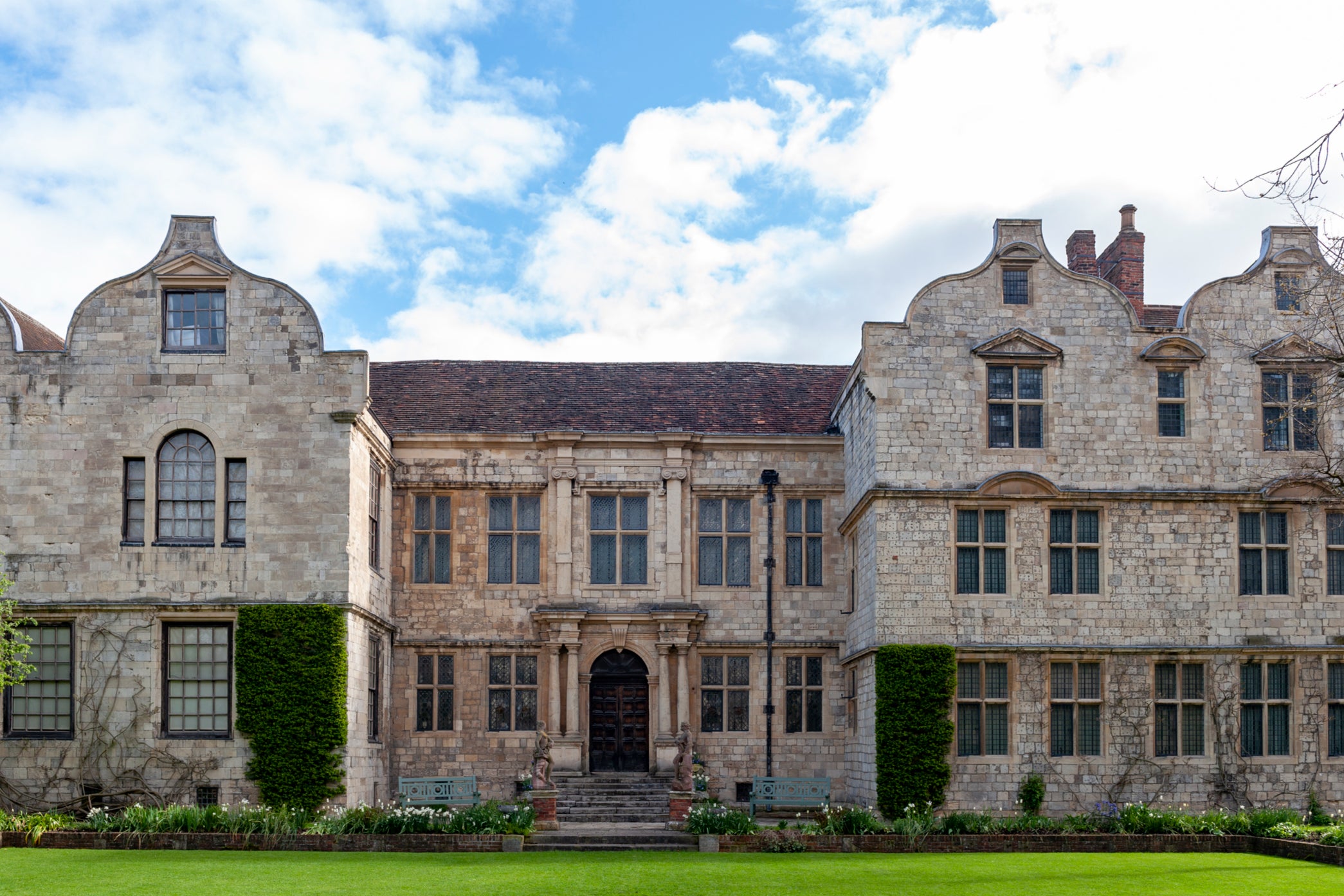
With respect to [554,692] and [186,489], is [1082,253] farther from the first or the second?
[186,489]

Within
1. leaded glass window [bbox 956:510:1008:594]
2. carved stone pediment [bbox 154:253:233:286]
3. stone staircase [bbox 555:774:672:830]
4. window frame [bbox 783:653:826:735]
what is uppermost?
carved stone pediment [bbox 154:253:233:286]

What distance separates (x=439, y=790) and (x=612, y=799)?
156 inches

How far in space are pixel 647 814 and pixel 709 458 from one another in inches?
301

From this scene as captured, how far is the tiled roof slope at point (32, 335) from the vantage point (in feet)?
82.9

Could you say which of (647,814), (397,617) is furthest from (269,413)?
(647,814)

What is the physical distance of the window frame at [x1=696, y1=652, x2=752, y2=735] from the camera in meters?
29.0

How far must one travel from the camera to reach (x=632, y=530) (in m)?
29.4

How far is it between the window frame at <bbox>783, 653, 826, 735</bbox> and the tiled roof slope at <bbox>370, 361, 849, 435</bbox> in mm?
4782

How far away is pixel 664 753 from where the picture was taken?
1117 inches

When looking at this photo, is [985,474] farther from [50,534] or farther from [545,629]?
[50,534]

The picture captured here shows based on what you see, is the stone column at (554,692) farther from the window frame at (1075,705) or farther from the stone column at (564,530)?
the window frame at (1075,705)

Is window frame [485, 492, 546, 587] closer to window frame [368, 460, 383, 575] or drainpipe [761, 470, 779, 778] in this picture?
window frame [368, 460, 383, 575]

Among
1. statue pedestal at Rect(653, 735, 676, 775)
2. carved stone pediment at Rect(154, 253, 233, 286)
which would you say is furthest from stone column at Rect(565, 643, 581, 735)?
carved stone pediment at Rect(154, 253, 233, 286)

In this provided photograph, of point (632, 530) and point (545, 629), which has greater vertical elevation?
point (632, 530)
